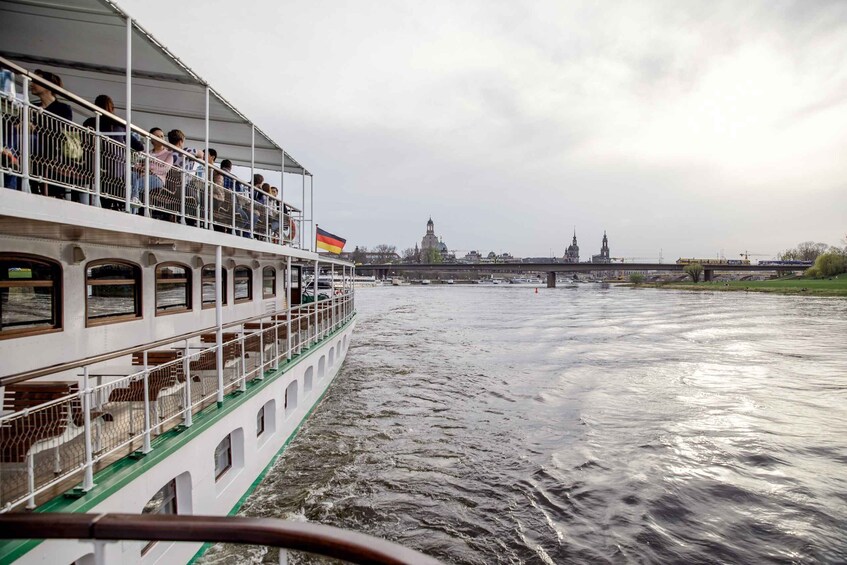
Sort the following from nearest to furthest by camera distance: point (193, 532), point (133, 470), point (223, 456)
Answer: point (193, 532) < point (133, 470) < point (223, 456)

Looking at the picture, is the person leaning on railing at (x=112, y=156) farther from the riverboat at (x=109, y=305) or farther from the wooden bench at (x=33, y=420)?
the wooden bench at (x=33, y=420)

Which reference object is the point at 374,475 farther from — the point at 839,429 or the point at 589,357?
the point at 589,357

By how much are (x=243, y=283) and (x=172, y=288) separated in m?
4.45

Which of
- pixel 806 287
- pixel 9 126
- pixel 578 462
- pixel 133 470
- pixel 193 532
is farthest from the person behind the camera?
pixel 806 287

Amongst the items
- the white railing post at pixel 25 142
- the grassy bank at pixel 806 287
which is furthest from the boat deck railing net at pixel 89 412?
the grassy bank at pixel 806 287

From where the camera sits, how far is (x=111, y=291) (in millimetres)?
8508

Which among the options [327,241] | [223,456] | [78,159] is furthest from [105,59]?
[327,241]

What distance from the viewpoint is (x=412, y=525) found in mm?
9445

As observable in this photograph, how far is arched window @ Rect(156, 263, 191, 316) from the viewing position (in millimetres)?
9930

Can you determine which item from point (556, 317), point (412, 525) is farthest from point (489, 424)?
point (556, 317)

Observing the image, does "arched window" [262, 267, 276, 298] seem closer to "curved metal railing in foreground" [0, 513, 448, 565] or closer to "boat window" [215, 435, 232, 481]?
"boat window" [215, 435, 232, 481]

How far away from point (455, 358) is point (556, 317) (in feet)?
92.3

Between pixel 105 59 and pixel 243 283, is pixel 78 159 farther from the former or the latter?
pixel 243 283

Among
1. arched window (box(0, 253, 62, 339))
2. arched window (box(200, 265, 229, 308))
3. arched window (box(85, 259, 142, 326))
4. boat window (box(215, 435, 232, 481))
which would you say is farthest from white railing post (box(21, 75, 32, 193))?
arched window (box(200, 265, 229, 308))
